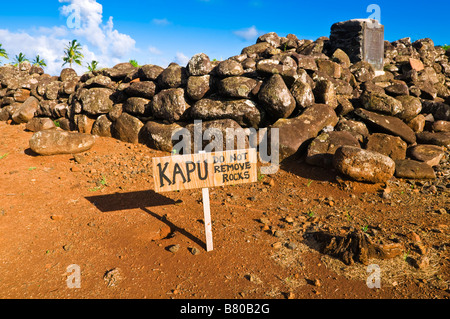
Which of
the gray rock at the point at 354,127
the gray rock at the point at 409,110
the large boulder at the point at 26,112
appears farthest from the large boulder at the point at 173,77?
the gray rock at the point at 409,110

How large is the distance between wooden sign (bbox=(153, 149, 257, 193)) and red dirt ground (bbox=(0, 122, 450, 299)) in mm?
1072

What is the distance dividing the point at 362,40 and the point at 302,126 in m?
6.52

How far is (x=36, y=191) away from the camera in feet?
19.5

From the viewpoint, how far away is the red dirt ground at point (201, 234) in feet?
11.2

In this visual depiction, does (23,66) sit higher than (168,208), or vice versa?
(23,66)

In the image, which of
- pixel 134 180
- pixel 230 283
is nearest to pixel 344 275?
pixel 230 283

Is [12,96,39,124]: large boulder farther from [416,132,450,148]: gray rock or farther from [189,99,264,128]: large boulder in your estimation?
[416,132,450,148]: gray rock

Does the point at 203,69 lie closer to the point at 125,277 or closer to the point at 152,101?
the point at 152,101

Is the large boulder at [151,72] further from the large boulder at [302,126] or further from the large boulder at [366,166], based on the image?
the large boulder at [366,166]

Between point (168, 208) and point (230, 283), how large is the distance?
234cm

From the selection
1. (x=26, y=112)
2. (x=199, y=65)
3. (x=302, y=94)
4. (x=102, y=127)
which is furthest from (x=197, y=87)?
(x=26, y=112)

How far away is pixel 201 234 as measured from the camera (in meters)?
4.51
